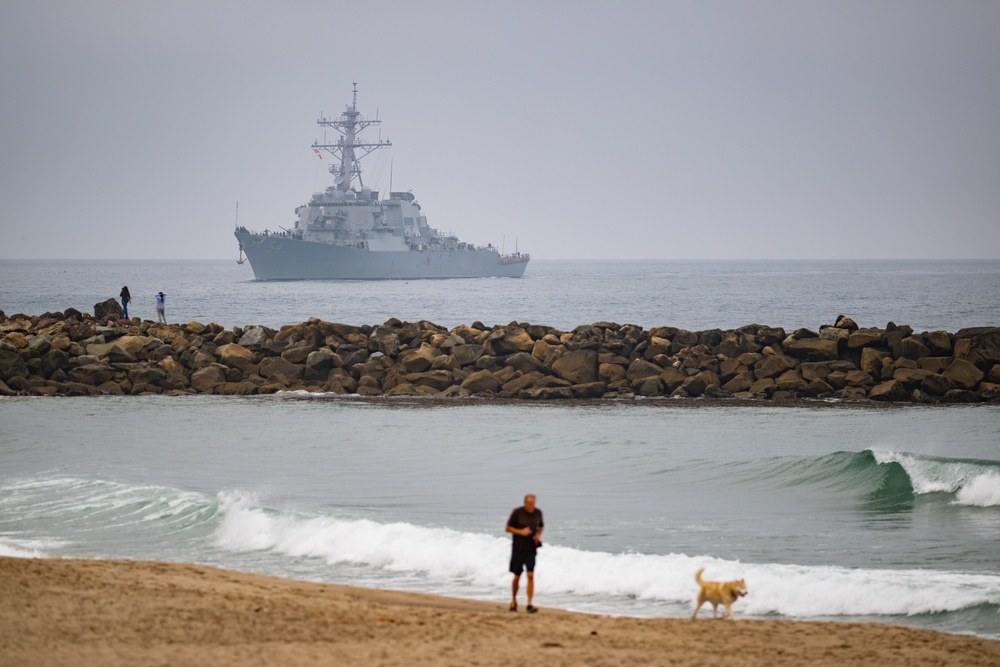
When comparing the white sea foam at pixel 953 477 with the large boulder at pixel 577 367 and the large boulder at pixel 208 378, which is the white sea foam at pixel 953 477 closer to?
the large boulder at pixel 577 367

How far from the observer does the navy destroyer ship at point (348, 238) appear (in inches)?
4109

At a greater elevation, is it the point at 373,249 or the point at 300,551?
the point at 373,249

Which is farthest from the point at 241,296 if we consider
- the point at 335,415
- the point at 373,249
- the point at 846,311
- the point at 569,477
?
the point at 569,477

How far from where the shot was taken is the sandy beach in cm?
770

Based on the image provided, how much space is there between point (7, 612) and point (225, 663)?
2.07 m

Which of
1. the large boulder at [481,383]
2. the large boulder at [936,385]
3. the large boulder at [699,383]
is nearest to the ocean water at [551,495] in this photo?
the large boulder at [936,385]

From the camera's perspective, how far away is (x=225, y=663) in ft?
24.2

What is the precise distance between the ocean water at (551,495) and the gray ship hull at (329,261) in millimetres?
79060

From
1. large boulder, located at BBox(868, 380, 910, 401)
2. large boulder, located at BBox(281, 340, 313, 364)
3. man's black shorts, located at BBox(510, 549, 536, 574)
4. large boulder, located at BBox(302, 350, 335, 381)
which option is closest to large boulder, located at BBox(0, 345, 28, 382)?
large boulder, located at BBox(281, 340, 313, 364)

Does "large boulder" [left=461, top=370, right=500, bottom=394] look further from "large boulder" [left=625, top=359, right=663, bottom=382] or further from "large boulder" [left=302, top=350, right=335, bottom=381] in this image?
"large boulder" [left=302, top=350, right=335, bottom=381]

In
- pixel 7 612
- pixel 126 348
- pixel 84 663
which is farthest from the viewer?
pixel 126 348

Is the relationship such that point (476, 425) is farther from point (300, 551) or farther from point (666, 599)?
point (666, 599)

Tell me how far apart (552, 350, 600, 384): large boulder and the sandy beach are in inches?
679

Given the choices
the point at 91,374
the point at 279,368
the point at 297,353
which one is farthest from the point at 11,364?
the point at 297,353
